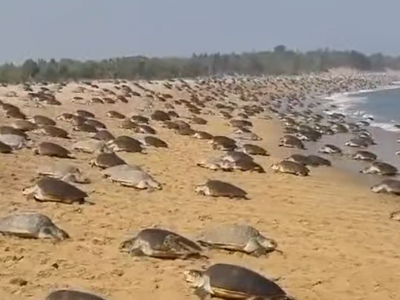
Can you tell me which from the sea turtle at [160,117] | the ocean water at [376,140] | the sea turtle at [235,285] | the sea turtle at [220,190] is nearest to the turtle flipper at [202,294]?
the sea turtle at [235,285]

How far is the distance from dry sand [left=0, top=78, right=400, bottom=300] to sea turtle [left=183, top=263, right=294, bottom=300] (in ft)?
0.91

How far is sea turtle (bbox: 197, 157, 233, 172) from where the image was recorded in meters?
16.2

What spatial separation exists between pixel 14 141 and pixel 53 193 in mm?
5858

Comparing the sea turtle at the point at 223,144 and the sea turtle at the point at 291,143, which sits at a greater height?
the sea turtle at the point at 223,144

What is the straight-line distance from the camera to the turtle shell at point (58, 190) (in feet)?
35.3

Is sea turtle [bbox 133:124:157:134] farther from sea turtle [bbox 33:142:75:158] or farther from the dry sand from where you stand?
sea turtle [bbox 33:142:75:158]

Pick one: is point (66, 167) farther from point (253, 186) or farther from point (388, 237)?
point (388, 237)

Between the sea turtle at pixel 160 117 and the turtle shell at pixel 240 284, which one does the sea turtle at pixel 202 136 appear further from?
the turtle shell at pixel 240 284

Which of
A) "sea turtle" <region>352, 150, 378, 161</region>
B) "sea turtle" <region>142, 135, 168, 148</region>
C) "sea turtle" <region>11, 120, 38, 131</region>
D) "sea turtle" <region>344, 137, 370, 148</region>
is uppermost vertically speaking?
"sea turtle" <region>11, 120, 38, 131</region>

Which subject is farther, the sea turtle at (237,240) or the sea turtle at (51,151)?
the sea turtle at (51,151)

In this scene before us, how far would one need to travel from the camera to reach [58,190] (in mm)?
10828

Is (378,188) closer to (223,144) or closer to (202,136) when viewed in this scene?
(223,144)

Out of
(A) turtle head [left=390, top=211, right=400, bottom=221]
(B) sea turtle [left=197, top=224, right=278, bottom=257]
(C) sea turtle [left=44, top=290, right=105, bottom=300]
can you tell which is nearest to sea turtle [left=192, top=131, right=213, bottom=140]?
(A) turtle head [left=390, top=211, right=400, bottom=221]

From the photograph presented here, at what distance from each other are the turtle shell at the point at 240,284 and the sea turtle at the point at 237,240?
163cm
